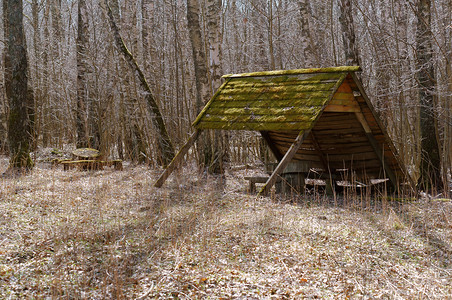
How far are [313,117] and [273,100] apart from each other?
3.39ft

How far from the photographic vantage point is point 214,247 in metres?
4.89

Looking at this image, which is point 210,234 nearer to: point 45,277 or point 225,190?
point 45,277

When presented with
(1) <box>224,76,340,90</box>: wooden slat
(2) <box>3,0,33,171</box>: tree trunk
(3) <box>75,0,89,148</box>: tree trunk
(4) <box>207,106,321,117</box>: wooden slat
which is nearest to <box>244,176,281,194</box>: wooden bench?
(4) <box>207,106,321,117</box>: wooden slat

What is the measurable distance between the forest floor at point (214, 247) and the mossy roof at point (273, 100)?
1.35 metres

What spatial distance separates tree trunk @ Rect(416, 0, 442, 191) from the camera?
7.57 m

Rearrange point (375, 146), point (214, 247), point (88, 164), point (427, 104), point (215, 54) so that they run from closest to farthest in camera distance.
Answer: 1. point (214, 247)
2. point (375, 146)
3. point (427, 104)
4. point (215, 54)
5. point (88, 164)

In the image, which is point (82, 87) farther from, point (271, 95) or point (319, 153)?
point (319, 153)

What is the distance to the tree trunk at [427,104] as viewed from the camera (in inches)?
298

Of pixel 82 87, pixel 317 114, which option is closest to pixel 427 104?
pixel 317 114

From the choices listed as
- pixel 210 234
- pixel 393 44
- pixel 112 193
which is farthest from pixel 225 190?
pixel 393 44

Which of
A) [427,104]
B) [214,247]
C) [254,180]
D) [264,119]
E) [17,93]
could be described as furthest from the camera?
[17,93]

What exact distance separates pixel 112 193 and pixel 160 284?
3.73 m

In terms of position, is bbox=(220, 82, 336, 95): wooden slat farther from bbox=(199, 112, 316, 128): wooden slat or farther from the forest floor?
the forest floor

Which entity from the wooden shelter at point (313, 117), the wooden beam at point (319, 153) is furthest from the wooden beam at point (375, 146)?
the wooden beam at point (319, 153)
